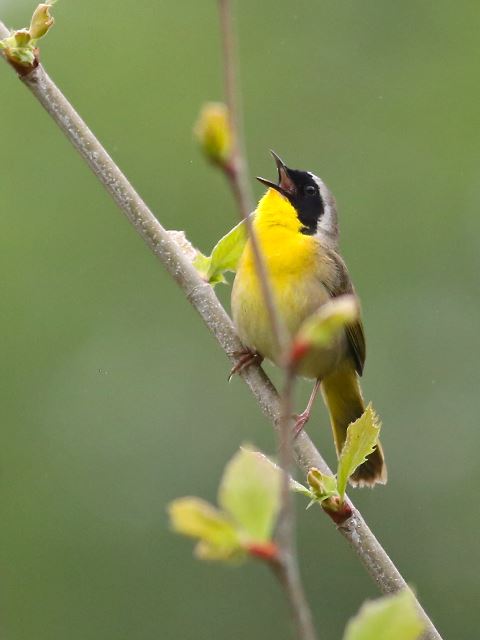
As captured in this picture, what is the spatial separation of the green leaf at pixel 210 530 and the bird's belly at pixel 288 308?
247 cm

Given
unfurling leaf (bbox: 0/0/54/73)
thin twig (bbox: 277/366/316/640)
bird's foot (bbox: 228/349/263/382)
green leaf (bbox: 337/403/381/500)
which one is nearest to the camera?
thin twig (bbox: 277/366/316/640)

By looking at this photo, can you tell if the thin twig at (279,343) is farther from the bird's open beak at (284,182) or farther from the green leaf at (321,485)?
the bird's open beak at (284,182)

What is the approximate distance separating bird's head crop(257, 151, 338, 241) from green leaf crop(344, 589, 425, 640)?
10.9 feet

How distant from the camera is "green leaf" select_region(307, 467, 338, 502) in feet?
6.84

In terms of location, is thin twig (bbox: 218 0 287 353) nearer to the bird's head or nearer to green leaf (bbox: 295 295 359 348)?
green leaf (bbox: 295 295 359 348)

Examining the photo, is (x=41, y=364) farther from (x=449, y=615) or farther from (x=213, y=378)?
(x=449, y=615)

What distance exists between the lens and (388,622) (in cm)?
102

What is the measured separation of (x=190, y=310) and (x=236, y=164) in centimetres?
754

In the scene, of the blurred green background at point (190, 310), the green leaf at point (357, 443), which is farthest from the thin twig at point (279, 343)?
the blurred green background at point (190, 310)

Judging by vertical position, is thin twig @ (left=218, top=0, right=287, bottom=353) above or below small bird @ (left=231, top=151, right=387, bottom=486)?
below

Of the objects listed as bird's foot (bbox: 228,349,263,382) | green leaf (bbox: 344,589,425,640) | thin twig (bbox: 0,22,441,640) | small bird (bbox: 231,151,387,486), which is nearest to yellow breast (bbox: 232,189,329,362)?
small bird (bbox: 231,151,387,486)

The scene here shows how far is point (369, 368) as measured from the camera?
8.55m

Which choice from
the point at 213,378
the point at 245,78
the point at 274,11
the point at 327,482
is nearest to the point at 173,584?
the point at 213,378

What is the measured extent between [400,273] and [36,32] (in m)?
6.33
